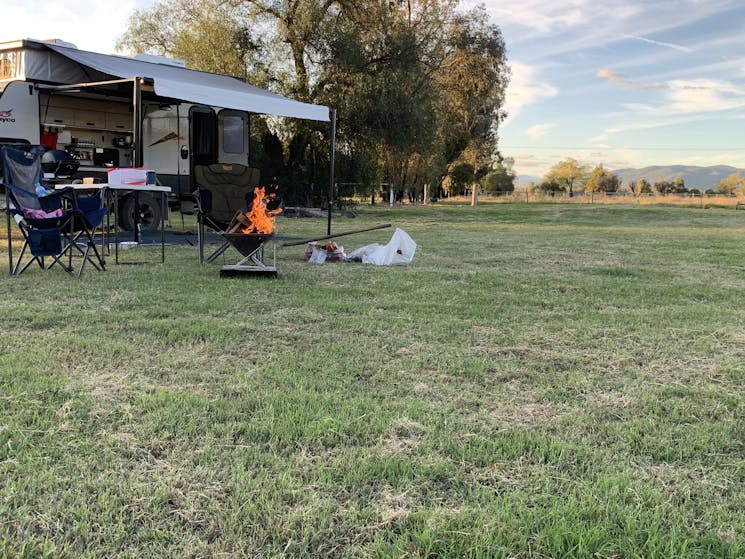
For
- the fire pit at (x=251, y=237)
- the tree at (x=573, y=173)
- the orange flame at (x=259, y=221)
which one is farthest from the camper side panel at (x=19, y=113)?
the tree at (x=573, y=173)

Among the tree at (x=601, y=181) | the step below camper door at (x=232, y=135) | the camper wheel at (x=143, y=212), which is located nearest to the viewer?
the camper wheel at (x=143, y=212)

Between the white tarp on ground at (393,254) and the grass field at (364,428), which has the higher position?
the white tarp on ground at (393,254)

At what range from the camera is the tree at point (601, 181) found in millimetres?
66688

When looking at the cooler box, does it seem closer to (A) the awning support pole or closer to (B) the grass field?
(A) the awning support pole

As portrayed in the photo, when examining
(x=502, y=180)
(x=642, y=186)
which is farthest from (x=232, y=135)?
(x=642, y=186)

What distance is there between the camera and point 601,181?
68.5m

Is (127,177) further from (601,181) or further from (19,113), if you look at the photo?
(601,181)

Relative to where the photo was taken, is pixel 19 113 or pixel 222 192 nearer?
pixel 222 192

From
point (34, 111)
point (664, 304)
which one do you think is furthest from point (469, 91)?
point (664, 304)

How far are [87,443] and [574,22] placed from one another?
64.3ft

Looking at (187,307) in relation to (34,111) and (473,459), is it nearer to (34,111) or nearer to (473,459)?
Answer: (473,459)

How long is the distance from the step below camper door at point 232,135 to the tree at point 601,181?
2421 inches

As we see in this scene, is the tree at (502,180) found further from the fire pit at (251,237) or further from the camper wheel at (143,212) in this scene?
the fire pit at (251,237)

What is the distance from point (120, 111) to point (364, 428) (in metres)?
9.98
